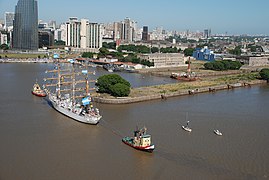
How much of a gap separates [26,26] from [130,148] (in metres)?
19.0

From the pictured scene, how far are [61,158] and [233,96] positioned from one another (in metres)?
6.41

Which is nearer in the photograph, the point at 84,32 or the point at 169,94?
the point at 169,94

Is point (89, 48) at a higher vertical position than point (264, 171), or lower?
higher

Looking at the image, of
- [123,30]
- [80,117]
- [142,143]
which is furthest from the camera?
[123,30]

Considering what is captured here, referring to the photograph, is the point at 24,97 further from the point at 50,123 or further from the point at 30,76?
the point at 30,76

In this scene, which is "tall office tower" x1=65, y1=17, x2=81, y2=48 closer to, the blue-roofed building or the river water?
the blue-roofed building

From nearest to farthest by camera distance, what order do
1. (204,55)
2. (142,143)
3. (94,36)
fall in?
1. (142,143)
2. (204,55)
3. (94,36)

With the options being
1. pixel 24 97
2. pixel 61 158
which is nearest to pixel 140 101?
pixel 24 97

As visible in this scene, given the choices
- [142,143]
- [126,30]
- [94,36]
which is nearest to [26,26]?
[94,36]

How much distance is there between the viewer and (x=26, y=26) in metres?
22.1

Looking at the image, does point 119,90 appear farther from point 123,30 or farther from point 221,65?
point 123,30

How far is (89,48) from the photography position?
24734 mm

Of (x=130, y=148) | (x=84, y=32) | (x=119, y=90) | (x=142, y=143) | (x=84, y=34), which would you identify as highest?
(x=84, y=32)

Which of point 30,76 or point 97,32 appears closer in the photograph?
point 30,76
